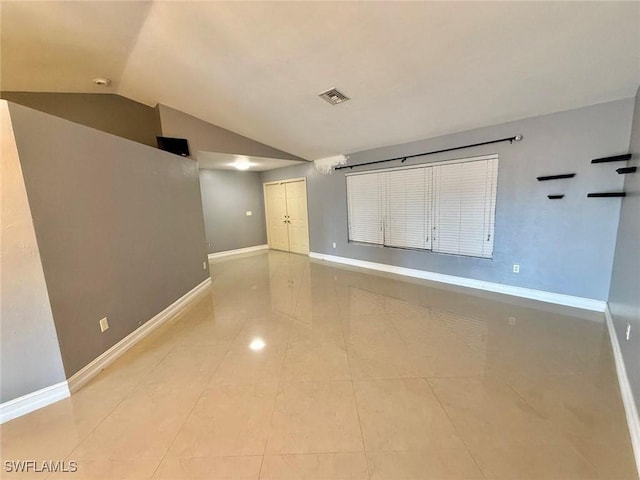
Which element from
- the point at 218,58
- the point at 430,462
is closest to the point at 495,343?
the point at 430,462

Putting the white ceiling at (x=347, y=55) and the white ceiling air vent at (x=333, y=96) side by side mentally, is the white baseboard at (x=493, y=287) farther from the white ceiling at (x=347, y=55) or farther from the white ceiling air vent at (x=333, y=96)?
the white ceiling air vent at (x=333, y=96)

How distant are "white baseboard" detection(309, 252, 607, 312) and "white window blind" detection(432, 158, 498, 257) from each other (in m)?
0.44

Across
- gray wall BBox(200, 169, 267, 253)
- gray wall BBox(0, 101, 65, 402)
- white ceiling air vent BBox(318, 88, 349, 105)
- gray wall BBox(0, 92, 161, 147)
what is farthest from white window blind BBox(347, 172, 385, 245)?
gray wall BBox(0, 101, 65, 402)

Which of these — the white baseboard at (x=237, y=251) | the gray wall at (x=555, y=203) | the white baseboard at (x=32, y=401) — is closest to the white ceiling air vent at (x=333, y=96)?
the gray wall at (x=555, y=203)

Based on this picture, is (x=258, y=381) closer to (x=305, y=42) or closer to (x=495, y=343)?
(x=495, y=343)

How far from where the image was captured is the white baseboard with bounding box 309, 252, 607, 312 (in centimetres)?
305

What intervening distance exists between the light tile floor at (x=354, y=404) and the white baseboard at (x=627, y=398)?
43 mm

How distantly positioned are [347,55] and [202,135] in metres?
2.92

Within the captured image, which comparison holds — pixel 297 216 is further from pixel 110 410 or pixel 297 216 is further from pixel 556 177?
pixel 110 410

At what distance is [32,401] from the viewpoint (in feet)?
6.02

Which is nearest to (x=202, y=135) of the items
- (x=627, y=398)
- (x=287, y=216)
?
(x=287, y=216)

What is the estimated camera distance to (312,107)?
11.5 feet

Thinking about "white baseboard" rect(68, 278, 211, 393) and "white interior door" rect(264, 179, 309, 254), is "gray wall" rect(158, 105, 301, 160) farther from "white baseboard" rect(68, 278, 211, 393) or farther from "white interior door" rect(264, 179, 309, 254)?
"white baseboard" rect(68, 278, 211, 393)

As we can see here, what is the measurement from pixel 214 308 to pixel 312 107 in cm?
305
